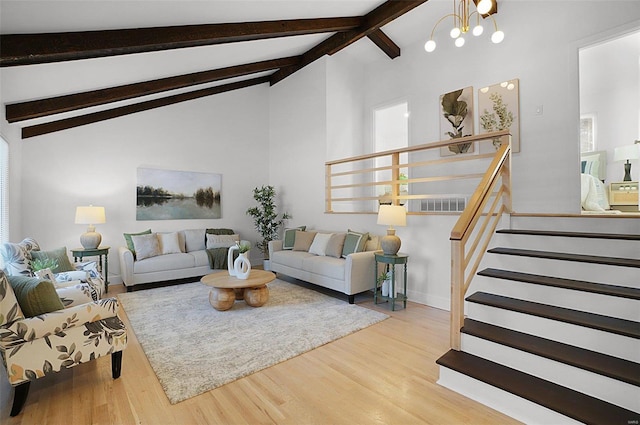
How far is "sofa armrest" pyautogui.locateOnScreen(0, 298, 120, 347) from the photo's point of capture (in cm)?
191

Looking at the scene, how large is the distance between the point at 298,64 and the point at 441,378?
20.6ft

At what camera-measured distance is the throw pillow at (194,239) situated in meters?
5.78

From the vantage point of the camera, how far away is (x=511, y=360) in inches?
85.7

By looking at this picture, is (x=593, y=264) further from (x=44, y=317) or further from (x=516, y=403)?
(x=44, y=317)

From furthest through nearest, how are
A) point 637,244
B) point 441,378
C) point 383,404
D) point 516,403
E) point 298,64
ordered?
point 298,64 → point 637,244 → point 441,378 → point 383,404 → point 516,403

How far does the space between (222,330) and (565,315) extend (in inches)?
122

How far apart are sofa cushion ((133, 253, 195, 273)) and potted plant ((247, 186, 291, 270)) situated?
5.60ft

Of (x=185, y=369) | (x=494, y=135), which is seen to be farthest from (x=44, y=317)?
(x=494, y=135)

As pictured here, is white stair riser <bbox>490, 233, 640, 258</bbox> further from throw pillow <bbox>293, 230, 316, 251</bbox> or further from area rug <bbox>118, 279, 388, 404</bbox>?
throw pillow <bbox>293, 230, 316, 251</bbox>

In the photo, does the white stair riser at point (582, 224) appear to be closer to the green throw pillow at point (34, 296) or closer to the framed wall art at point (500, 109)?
the framed wall art at point (500, 109)

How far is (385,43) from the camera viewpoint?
5578 mm

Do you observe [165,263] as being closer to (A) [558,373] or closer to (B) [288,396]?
(B) [288,396]

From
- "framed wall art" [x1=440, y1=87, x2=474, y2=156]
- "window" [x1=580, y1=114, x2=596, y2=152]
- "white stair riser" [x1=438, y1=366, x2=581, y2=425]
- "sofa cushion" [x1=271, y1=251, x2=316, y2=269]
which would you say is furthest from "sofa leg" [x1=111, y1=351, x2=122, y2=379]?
"window" [x1=580, y1=114, x2=596, y2=152]

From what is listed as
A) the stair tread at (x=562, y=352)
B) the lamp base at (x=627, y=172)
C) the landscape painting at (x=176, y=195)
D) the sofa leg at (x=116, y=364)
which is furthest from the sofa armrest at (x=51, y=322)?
the lamp base at (x=627, y=172)
